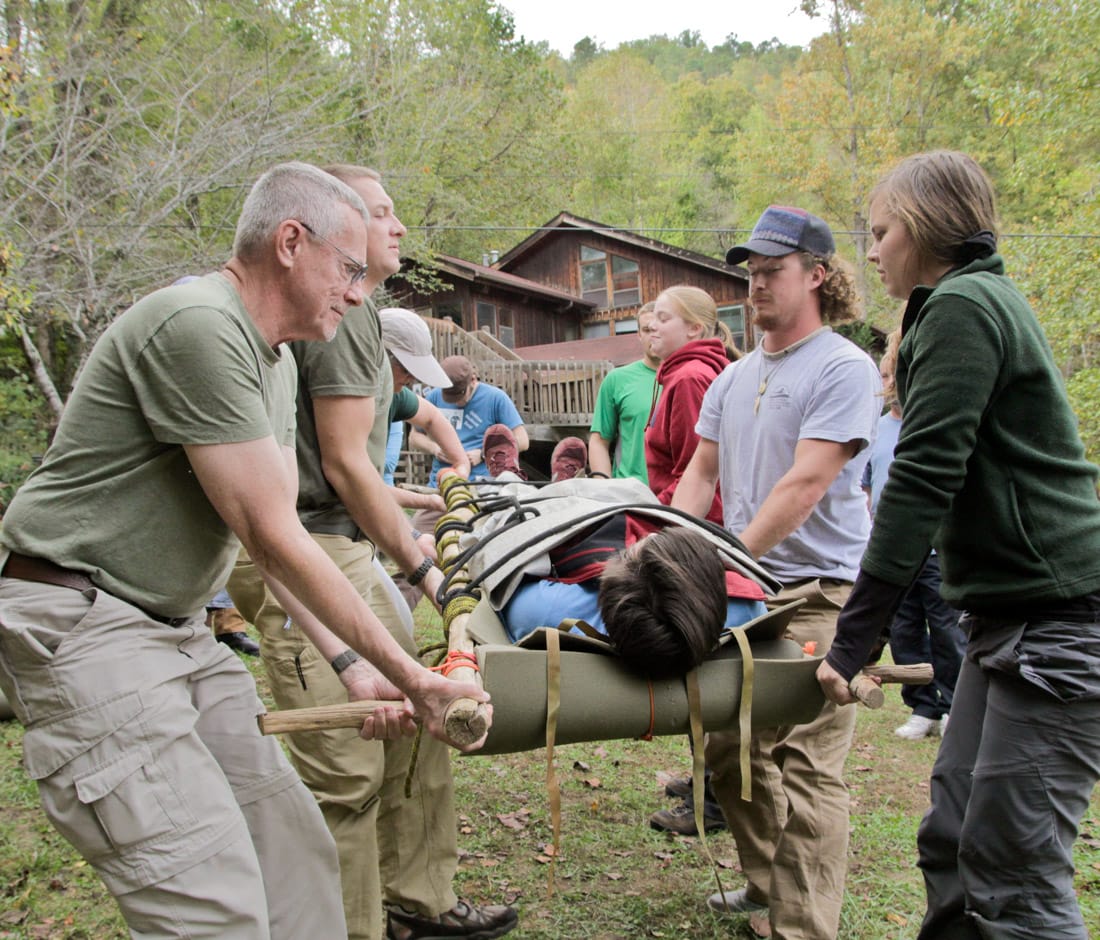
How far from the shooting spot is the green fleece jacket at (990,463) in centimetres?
210

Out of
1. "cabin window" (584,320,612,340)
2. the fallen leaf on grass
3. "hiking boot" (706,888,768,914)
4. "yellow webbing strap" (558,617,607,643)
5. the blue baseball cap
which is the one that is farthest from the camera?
"cabin window" (584,320,612,340)

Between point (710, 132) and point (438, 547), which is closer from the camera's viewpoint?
point (438, 547)

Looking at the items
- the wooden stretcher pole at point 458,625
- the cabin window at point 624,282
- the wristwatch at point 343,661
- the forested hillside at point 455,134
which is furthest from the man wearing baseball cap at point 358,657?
the cabin window at point 624,282

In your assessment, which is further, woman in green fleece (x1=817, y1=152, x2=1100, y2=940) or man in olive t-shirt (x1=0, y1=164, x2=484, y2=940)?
woman in green fleece (x1=817, y1=152, x2=1100, y2=940)

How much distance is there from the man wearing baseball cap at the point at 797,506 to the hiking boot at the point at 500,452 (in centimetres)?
235

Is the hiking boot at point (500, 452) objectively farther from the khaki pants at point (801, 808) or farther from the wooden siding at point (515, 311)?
the wooden siding at point (515, 311)

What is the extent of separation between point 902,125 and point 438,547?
42044mm

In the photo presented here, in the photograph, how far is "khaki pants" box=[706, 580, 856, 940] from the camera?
293 cm

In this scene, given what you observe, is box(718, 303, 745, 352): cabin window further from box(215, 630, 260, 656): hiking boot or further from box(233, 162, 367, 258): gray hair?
box(233, 162, 367, 258): gray hair

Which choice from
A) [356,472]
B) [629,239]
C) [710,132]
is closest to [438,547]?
[356,472]

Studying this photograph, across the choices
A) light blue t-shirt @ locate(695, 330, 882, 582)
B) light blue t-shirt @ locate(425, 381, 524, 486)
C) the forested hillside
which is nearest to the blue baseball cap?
light blue t-shirt @ locate(695, 330, 882, 582)

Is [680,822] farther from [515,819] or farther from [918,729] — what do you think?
[918,729]

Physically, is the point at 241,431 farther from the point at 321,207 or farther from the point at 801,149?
the point at 801,149

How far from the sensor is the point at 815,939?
2.89m
